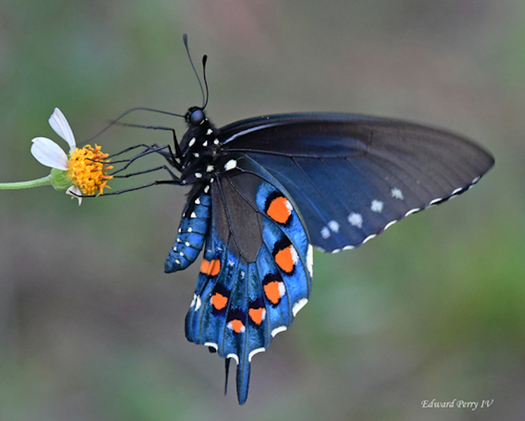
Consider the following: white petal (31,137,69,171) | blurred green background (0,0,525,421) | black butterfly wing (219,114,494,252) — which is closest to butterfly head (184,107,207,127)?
black butterfly wing (219,114,494,252)

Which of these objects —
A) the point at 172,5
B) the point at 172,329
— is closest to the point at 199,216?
the point at 172,329

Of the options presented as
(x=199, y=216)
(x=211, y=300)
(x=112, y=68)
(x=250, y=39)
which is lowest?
(x=211, y=300)

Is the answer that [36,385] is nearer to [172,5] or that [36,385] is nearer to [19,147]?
[19,147]

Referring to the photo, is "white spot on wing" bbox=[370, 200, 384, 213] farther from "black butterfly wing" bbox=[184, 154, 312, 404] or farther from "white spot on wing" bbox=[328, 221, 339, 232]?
"black butterfly wing" bbox=[184, 154, 312, 404]

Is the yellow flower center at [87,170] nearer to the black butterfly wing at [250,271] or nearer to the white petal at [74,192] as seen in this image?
the white petal at [74,192]

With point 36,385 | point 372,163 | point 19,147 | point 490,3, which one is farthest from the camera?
point 490,3

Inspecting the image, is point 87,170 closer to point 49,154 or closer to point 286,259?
point 49,154
